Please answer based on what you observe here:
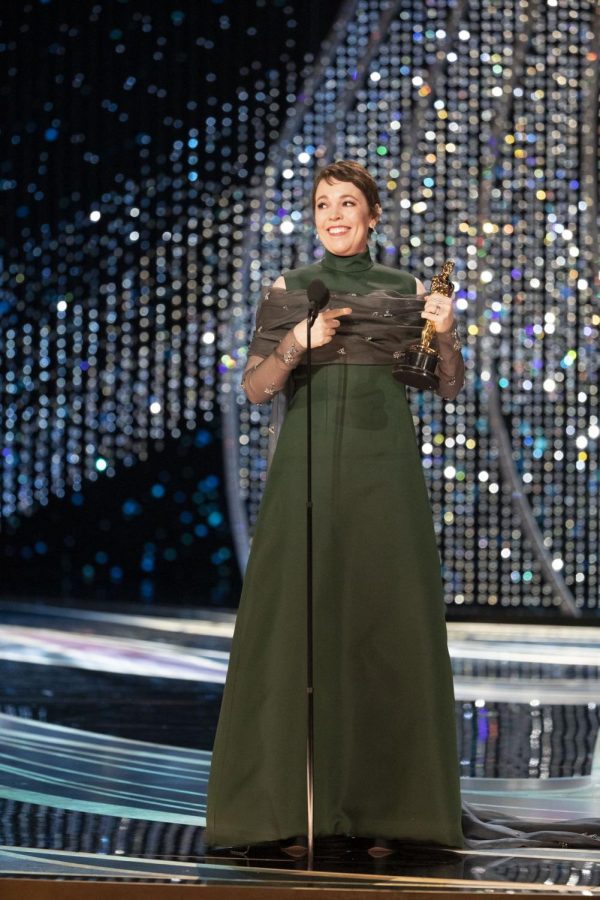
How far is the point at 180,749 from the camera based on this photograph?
3.62 metres

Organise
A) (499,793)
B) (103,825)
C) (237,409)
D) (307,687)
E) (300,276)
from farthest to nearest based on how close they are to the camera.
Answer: (237,409)
(499,793)
(103,825)
(300,276)
(307,687)

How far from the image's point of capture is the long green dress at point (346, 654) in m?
2.41

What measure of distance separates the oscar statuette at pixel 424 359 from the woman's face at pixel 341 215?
0.19 metres

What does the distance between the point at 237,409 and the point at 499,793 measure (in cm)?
397

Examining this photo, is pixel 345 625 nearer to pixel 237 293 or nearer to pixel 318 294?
pixel 318 294

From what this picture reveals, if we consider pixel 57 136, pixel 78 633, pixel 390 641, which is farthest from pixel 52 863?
pixel 57 136

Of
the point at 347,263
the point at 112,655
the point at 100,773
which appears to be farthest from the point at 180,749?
the point at 112,655

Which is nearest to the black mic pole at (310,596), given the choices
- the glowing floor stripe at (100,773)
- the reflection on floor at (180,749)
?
the reflection on floor at (180,749)

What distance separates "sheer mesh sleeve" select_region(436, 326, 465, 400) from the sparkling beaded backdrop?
395 cm

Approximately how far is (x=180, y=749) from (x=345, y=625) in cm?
133

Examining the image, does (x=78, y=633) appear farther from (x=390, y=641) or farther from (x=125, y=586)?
(x=390, y=641)

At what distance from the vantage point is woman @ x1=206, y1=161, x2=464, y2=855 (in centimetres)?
241

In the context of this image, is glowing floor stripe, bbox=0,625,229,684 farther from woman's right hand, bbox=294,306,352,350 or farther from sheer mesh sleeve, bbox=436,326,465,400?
woman's right hand, bbox=294,306,352,350

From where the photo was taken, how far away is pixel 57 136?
7.20 meters
